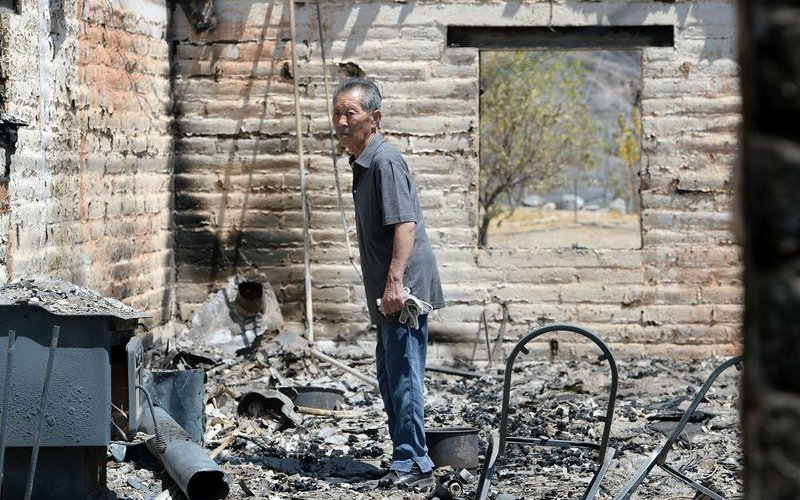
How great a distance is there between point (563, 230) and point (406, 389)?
23.3 meters

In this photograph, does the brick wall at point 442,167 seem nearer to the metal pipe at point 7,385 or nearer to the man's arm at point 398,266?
the man's arm at point 398,266

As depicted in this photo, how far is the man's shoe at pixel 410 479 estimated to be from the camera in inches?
208

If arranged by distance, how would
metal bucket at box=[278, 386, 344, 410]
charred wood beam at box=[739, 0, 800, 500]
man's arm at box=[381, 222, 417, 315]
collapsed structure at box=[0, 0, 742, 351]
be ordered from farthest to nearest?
collapsed structure at box=[0, 0, 742, 351]
metal bucket at box=[278, 386, 344, 410]
man's arm at box=[381, 222, 417, 315]
charred wood beam at box=[739, 0, 800, 500]

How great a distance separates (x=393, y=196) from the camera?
5.21 m

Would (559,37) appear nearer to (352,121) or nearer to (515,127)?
(352,121)

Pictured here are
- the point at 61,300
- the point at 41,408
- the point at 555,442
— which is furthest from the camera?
the point at 61,300

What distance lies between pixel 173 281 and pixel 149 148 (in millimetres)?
1202

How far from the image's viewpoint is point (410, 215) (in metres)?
5.23

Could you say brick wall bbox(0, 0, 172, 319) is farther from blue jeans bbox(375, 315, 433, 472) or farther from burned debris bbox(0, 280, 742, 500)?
blue jeans bbox(375, 315, 433, 472)

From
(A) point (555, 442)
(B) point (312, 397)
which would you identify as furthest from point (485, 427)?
(A) point (555, 442)

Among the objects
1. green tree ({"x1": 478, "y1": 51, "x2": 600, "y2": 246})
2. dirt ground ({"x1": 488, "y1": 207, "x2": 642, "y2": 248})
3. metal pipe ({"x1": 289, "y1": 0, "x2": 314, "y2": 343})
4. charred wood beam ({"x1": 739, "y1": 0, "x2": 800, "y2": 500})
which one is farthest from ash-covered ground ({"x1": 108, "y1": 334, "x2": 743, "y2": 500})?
dirt ground ({"x1": 488, "y1": 207, "x2": 642, "y2": 248})

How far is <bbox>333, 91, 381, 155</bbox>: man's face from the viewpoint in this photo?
17.5 ft

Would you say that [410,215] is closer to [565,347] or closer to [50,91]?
[50,91]

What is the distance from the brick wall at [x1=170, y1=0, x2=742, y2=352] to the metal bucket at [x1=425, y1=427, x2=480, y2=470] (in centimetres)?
329
